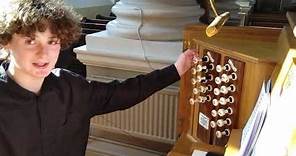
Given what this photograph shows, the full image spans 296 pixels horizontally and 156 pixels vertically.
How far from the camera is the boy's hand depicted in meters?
Result: 1.07

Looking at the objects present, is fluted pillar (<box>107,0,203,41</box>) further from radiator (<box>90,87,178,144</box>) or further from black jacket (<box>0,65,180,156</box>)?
black jacket (<box>0,65,180,156</box>)

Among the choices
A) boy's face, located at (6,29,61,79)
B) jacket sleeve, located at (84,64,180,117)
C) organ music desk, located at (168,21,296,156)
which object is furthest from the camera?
jacket sleeve, located at (84,64,180,117)

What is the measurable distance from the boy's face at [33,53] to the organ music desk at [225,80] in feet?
1.38

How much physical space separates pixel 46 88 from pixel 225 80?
0.55 m

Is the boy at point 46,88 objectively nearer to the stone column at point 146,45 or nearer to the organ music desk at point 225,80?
the organ music desk at point 225,80

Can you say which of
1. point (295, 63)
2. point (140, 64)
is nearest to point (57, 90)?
point (140, 64)

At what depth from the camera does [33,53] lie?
3.26 feet

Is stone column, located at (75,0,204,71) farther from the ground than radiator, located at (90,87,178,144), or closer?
farther from the ground

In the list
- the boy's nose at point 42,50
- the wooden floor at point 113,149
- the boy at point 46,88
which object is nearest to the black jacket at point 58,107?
the boy at point 46,88

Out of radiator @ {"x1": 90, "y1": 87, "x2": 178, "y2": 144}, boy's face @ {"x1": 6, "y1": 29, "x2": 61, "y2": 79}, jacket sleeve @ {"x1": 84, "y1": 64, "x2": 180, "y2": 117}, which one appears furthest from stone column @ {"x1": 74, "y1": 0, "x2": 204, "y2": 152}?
boy's face @ {"x1": 6, "y1": 29, "x2": 61, "y2": 79}

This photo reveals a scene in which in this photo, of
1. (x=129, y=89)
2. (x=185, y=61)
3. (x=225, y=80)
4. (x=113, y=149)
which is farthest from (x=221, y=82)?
(x=113, y=149)

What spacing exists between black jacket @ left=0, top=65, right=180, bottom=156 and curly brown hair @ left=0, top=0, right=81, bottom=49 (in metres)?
0.14

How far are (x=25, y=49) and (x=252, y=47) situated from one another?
647 mm

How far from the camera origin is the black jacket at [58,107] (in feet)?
3.36
